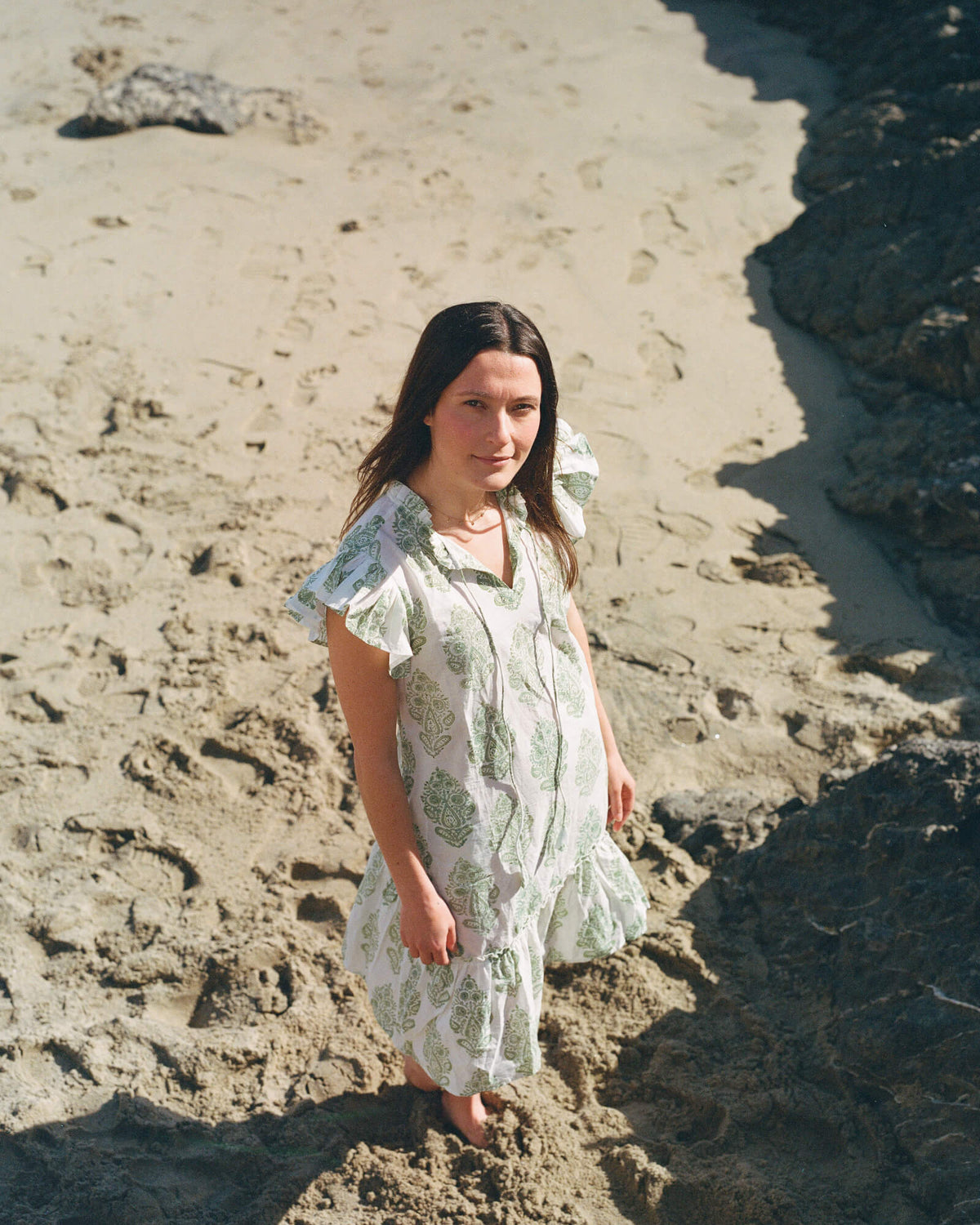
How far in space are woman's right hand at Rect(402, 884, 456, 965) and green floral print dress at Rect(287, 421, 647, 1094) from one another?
62 millimetres

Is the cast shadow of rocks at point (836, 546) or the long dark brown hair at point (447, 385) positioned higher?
the long dark brown hair at point (447, 385)

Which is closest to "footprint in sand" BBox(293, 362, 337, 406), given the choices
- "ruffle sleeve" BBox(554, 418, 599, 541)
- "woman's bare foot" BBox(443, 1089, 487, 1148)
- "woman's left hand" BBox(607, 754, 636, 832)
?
"ruffle sleeve" BBox(554, 418, 599, 541)

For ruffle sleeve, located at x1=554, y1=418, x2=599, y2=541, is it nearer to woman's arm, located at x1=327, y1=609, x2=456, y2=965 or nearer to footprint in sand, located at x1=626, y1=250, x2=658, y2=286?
woman's arm, located at x1=327, y1=609, x2=456, y2=965

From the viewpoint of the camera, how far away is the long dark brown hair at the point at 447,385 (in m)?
1.61

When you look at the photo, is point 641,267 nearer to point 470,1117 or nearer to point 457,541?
point 457,541

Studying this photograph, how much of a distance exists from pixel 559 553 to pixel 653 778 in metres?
1.34

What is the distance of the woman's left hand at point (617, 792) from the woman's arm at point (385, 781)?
499 millimetres

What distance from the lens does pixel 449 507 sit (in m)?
1.73

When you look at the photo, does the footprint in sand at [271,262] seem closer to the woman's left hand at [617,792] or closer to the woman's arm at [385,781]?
the woman's left hand at [617,792]

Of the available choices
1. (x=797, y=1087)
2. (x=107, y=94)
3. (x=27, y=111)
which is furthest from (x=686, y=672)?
(x=27, y=111)

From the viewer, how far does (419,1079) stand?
7.22 feet

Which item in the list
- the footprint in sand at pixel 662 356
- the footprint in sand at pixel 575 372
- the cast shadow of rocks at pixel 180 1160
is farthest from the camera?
the footprint in sand at pixel 662 356

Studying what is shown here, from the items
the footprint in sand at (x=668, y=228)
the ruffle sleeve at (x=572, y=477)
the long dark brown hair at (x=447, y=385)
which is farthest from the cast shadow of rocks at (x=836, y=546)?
the long dark brown hair at (x=447, y=385)

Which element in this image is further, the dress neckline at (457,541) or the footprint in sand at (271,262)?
the footprint in sand at (271,262)
